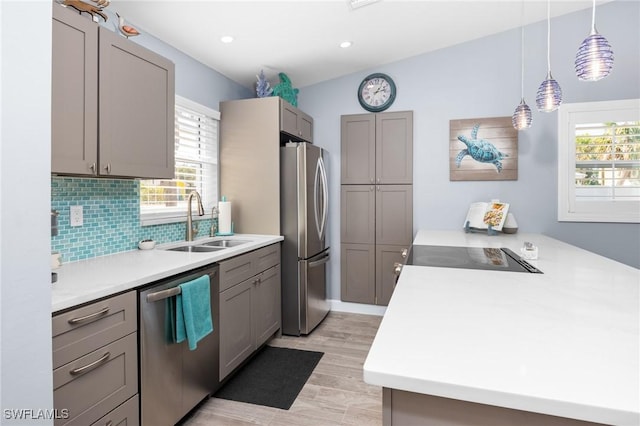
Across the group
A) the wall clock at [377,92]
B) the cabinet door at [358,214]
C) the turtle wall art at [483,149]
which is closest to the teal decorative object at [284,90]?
the wall clock at [377,92]

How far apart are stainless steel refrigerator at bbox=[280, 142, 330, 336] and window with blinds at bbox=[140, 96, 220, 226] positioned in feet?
2.18

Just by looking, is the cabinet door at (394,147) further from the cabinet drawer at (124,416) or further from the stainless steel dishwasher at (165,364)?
the cabinet drawer at (124,416)

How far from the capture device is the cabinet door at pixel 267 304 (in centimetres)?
A: 280

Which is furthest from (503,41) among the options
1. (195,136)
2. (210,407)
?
(210,407)

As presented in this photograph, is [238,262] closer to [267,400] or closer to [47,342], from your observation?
[267,400]

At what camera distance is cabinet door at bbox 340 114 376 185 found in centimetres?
390

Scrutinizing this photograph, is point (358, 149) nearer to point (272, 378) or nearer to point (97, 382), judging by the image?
point (272, 378)

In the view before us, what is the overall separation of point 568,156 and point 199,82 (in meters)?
3.46

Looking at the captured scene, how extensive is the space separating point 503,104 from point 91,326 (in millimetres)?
3785

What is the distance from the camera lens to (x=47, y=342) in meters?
0.96

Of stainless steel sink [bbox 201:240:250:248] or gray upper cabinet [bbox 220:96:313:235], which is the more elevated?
gray upper cabinet [bbox 220:96:313:235]

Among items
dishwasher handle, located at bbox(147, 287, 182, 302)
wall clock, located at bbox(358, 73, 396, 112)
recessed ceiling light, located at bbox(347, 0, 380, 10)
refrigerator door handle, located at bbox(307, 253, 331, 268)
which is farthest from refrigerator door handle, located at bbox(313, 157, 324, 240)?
dishwasher handle, located at bbox(147, 287, 182, 302)

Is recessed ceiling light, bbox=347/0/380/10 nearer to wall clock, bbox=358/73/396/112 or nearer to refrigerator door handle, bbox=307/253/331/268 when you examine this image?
wall clock, bbox=358/73/396/112

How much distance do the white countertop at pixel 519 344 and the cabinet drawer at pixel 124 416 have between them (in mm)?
1261
